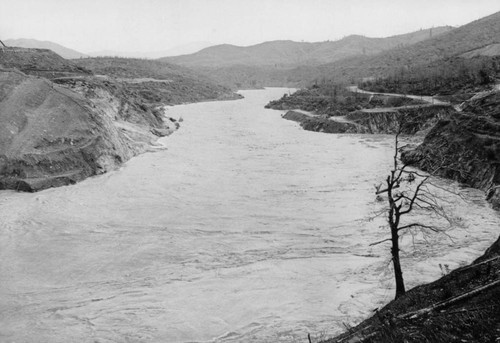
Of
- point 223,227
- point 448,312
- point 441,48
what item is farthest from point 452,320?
point 441,48

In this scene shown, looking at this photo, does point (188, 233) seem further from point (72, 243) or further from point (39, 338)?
point (39, 338)

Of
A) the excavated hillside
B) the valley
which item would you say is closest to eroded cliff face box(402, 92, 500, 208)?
the valley

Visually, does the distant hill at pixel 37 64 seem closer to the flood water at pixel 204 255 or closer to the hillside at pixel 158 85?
the flood water at pixel 204 255

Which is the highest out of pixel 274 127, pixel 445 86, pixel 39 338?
pixel 445 86

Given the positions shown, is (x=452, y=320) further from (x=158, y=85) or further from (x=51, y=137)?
(x=158, y=85)

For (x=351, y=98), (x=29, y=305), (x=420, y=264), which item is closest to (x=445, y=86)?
(x=351, y=98)
